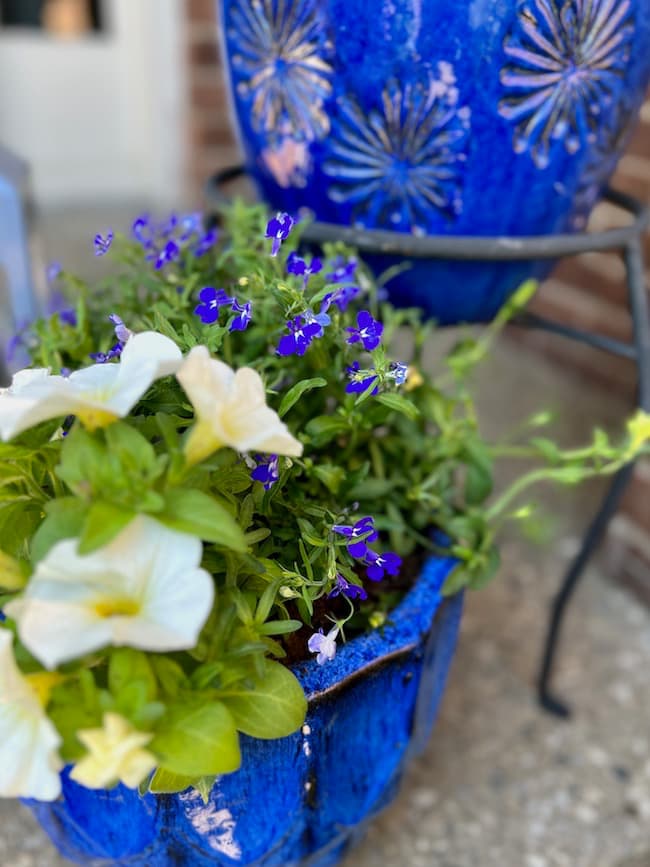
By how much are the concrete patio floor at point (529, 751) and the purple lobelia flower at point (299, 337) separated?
2.17 ft

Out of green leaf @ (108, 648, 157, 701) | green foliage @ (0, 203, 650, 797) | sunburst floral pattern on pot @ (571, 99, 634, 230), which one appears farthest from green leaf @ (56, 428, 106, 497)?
sunburst floral pattern on pot @ (571, 99, 634, 230)

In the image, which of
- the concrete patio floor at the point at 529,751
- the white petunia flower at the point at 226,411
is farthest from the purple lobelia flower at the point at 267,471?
the concrete patio floor at the point at 529,751

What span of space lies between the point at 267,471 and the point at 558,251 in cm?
44

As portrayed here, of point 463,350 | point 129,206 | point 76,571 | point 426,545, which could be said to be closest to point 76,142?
point 129,206

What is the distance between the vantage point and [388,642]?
28.0 inches

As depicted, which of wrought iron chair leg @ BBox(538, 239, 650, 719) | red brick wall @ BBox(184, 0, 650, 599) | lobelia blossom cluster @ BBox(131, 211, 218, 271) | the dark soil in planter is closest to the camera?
the dark soil in planter

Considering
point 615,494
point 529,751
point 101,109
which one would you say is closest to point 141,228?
point 615,494

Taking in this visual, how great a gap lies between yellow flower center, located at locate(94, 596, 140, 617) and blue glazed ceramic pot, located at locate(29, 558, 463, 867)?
0.19 m

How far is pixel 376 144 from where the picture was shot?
837 mm

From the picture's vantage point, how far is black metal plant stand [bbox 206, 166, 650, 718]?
2.79ft

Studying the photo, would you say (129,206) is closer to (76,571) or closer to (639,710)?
(639,710)

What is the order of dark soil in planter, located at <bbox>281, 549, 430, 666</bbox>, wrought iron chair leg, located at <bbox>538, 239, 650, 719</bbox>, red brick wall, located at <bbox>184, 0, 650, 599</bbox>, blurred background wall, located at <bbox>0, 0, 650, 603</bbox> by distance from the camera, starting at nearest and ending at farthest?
dark soil in planter, located at <bbox>281, 549, 430, 666</bbox> → wrought iron chair leg, located at <bbox>538, 239, 650, 719</bbox> → red brick wall, located at <bbox>184, 0, 650, 599</bbox> → blurred background wall, located at <bbox>0, 0, 650, 603</bbox>

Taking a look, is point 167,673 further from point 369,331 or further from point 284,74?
point 284,74

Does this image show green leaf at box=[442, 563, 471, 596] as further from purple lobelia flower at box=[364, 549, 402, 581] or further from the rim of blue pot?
purple lobelia flower at box=[364, 549, 402, 581]
